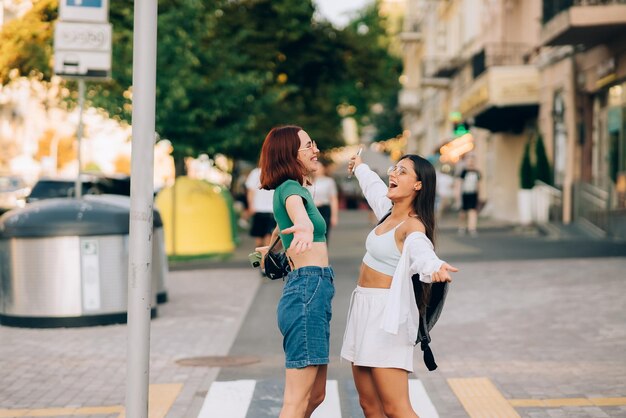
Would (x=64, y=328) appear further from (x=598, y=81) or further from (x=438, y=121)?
(x=438, y=121)

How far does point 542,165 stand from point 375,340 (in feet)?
67.6

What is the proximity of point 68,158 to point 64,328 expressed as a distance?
80.3 metres

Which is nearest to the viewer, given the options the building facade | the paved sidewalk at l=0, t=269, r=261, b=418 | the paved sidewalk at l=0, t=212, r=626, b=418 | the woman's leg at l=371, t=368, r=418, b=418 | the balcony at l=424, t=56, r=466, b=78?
the woman's leg at l=371, t=368, r=418, b=418

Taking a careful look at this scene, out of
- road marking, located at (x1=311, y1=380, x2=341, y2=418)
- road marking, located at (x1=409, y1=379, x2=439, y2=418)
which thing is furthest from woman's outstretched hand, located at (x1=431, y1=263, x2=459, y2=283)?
road marking, located at (x1=311, y1=380, x2=341, y2=418)

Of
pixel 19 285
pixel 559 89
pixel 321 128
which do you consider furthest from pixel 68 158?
pixel 19 285

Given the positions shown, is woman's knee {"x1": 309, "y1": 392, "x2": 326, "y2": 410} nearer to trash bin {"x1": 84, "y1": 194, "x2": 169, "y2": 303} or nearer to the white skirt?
the white skirt

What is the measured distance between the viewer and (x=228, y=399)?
23.6ft

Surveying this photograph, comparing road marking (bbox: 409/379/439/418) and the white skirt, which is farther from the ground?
the white skirt

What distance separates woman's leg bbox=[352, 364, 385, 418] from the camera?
5105 mm

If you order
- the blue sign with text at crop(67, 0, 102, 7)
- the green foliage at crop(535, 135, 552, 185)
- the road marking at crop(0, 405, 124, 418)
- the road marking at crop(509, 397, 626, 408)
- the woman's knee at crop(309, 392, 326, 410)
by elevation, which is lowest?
the road marking at crop(0, 405, 124, 418)

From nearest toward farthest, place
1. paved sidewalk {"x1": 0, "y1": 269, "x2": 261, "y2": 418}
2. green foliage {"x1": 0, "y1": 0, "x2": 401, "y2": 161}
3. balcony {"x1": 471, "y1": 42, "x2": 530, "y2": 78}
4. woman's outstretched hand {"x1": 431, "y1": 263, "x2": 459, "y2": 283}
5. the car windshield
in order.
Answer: woman's outstretched hand {"x1": 431, "y1": 263, "x2": 459, "y2": 283}, paved sidewalk {"x1": 0, "y1": 269, "x2": 261, "y2": 418}, green foliage {"x1": 0, "y1": 0, "x2": 401, "y2": 161}, balcony {"x1": 471, "y1": 42, "x2": 530, "y2": 78}, the car windshield

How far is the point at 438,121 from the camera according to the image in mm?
51938

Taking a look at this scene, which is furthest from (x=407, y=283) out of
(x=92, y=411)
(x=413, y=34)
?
(x=413, y=34)

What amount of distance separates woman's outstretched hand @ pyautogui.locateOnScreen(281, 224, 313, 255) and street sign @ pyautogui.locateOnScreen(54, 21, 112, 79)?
6.51m
